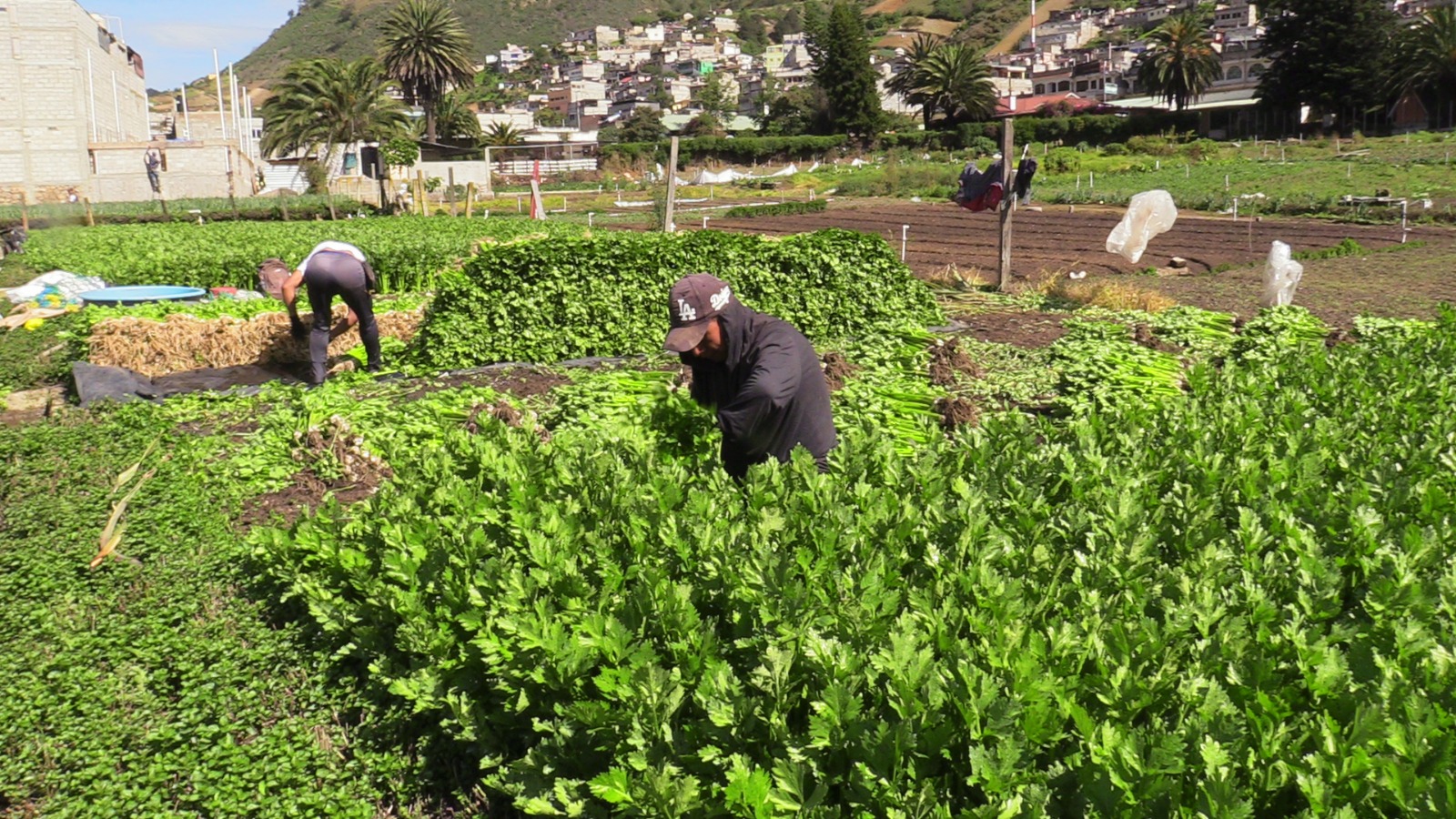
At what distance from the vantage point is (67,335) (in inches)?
435

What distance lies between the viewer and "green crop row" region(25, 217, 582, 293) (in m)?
15.2

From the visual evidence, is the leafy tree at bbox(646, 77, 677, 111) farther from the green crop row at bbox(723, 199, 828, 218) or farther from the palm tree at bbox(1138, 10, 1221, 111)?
the green crop row at bbox(723, 199, 828, 218)

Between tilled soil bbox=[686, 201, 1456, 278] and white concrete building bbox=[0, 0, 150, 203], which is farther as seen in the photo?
white concrete building bbox=[0, 0, 150, 203]

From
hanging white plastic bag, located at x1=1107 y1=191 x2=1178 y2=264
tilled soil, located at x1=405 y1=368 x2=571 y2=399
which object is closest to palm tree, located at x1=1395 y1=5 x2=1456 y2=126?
hanging white plastic bag, located at x1=1107 y1=191 x2=1178 y2=264

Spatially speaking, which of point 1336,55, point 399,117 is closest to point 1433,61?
point 1336,55

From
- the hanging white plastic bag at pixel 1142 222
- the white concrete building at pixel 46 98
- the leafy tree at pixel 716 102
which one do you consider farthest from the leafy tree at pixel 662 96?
the hanging white plastic bag at pixel 1142 222

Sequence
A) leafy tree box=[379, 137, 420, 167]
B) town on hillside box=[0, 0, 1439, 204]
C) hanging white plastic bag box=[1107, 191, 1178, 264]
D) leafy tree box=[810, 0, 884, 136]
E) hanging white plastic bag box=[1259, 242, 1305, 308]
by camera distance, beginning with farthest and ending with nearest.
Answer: leafy tree box=[810, 0, 884, 136]
town on hillside box=[0, 0, 1439, 204]
leafy tree box=[379, 137, 420, 167]
hanging white plastic bag box=[1107, 191, 1178, 264]
hanging white plastic bag box=[1259, 242, 1305, 308]

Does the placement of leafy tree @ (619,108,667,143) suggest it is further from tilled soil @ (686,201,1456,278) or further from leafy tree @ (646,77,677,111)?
tilled soil @ (686,201,1456,278)

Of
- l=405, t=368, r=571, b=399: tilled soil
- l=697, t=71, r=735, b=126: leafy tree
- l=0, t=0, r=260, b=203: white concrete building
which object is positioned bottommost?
l=405, t=368, r=571, b=399: tilled soil

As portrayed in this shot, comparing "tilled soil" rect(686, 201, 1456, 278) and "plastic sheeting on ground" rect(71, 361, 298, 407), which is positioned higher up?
"tilled soil" rect(686, 201, 1456, 278)

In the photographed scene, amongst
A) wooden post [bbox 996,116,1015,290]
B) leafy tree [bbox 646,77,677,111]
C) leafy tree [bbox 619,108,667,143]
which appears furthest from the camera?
leafy tree [bbox 646,77,677,111]

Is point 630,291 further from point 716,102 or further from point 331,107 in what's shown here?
A: point 716,102

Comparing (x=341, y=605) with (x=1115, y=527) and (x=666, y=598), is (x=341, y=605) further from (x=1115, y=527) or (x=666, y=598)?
(x=1115, y=527)

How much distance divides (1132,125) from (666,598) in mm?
70552
